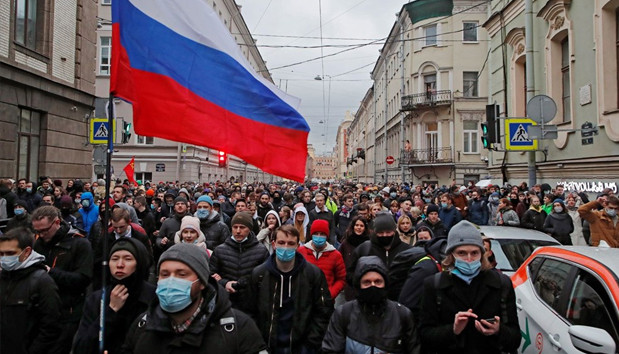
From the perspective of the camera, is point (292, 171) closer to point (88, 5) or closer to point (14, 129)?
point (14, 129)

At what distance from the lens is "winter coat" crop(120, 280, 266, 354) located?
2279 mm

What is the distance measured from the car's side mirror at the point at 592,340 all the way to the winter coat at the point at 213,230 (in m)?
4.43

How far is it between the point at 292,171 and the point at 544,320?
8.88 ft

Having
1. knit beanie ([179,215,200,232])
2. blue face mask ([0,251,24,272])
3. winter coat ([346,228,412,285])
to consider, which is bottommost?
winter coat ([346,228,412,285])

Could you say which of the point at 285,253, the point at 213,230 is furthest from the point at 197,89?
the point at 213,230

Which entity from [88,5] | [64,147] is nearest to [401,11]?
[88,5]

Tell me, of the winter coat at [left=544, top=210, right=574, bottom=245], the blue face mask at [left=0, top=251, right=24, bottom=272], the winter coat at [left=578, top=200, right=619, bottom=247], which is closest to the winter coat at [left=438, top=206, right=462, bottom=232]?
the winter coat at [left=544, top=210, right=574, bottom=245]

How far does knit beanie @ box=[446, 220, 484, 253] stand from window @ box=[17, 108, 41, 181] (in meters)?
15.1

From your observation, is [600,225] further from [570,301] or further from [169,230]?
[169,230]

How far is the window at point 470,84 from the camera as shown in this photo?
34844 mm

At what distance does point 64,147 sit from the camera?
16406 mm

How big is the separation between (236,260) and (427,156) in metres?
32.7

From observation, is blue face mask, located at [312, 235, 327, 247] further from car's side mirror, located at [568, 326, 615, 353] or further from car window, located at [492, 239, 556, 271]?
car's side mirror, located at [568, 326, 615, 353]

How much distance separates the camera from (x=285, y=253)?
3861 millimetres
